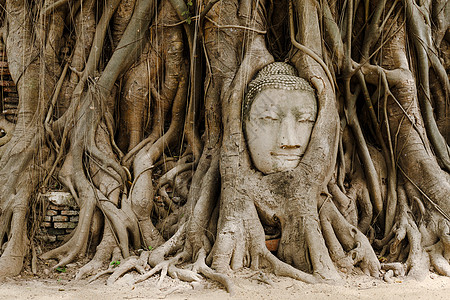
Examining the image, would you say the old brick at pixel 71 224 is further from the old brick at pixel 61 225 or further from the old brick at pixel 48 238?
the old brick at pixel 48 238

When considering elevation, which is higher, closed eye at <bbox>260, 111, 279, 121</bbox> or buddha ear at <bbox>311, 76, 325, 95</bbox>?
buddha ear at <bbox>311, 76, 325, 95</bbox>

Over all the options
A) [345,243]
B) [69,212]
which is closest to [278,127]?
[345,243]

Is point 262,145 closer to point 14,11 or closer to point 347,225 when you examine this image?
point 347,225

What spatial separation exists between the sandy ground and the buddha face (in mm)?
902

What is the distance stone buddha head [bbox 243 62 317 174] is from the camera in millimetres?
3107

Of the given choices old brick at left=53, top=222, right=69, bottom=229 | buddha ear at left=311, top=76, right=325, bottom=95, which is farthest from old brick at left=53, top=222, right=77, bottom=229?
buddha ear at left=311, top=76, right=325, bottom=95

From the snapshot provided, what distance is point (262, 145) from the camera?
3141 millimetres

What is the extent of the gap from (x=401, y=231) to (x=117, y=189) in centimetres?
244

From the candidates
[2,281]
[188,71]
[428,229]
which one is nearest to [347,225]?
[428,229]

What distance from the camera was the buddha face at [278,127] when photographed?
311 cm

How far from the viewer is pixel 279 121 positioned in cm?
315

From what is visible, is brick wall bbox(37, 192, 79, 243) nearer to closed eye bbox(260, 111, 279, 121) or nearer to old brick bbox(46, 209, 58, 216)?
old brick bbox(46, 209, 58, 216)

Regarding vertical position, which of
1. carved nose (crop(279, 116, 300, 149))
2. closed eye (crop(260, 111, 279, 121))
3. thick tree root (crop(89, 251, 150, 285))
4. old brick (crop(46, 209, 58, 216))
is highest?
closed eye (crop(260, 111, 279, 121))

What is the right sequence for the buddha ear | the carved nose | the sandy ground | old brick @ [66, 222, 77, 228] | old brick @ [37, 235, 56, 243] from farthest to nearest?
old brick @ [66, 222, 77, 228], old brick @ [37, 235, 56, 243], the buddha ear, the carved nose, the sandy ground
